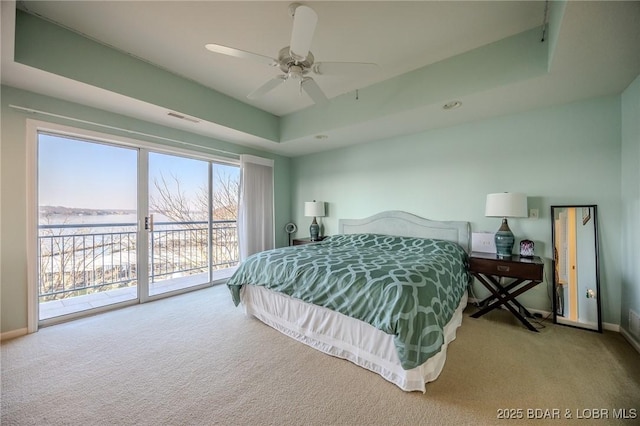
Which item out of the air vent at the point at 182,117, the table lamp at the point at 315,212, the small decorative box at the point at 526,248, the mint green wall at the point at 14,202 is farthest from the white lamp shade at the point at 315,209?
the mint green wall at the point at 14,202

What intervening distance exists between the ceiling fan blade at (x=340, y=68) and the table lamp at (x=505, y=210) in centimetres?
195

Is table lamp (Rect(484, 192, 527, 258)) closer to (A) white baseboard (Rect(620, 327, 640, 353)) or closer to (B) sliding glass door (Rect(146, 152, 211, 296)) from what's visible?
(A) white baseboard (Rect(620, 327, 640, 353))

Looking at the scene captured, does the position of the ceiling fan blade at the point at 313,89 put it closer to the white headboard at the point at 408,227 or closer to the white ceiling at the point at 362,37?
the white ceiling at the point at 362,37

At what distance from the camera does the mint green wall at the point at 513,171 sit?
246cm

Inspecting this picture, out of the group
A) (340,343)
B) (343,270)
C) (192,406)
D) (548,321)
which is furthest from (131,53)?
(548,321)

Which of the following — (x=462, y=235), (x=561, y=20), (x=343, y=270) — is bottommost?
(x=343, y=270)

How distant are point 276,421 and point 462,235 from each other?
2851 mm

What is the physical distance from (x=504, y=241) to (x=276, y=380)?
262cm

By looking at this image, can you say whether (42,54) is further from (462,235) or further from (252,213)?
(462,235)

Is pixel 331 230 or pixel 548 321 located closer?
pixel 548 321

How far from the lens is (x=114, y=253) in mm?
3676

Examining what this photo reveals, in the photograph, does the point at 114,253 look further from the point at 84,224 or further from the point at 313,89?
the point at 313,89

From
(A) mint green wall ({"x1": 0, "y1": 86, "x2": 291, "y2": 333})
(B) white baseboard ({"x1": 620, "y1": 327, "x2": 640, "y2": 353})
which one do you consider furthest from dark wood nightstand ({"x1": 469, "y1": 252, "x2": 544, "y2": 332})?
(A) mint green wall ({"x1": 0, "y1": 86, "x2": 291, "y2": 333})

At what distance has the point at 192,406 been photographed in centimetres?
153
